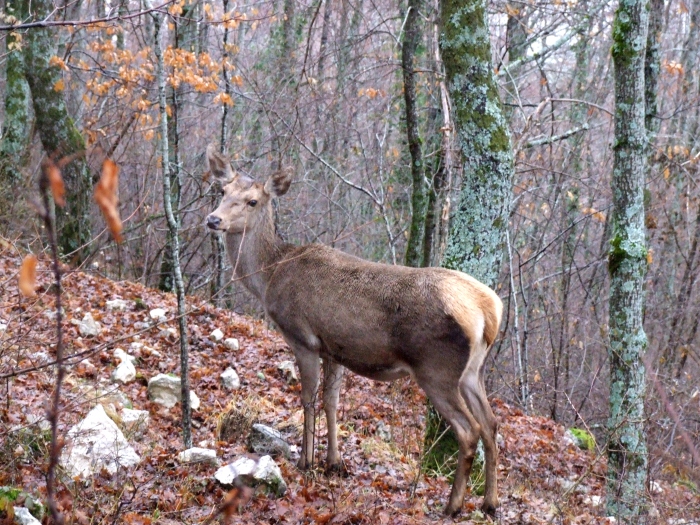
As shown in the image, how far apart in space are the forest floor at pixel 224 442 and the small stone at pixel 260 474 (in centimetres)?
10

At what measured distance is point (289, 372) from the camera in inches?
409

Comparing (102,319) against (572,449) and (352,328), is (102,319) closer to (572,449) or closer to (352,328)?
(352,328)

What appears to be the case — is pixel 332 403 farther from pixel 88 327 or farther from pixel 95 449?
pixel 88 327

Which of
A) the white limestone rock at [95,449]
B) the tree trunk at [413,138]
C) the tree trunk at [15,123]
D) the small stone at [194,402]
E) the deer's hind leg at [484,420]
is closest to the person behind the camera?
the white limestone rock at [95,449]

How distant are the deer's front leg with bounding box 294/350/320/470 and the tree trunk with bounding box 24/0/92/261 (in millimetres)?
6909

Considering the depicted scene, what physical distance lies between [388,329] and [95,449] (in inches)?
98.1

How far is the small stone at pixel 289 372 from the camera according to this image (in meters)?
10.3

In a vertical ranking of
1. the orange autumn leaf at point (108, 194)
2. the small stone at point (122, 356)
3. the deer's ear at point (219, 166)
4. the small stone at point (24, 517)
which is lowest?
the small stone at point (122, 356)

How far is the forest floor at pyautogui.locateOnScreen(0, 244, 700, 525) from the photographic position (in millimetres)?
5723

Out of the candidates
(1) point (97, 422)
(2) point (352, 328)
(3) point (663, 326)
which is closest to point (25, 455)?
(1) point (97, 422)

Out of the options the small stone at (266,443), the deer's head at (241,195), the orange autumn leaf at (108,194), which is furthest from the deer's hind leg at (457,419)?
the orange autumn leaf at (108,194)

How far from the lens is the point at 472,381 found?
6727 millimetres

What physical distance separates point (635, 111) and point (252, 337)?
6.33 metres

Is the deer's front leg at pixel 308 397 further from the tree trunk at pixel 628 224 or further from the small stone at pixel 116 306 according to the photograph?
the small stone at pixel 116 306
